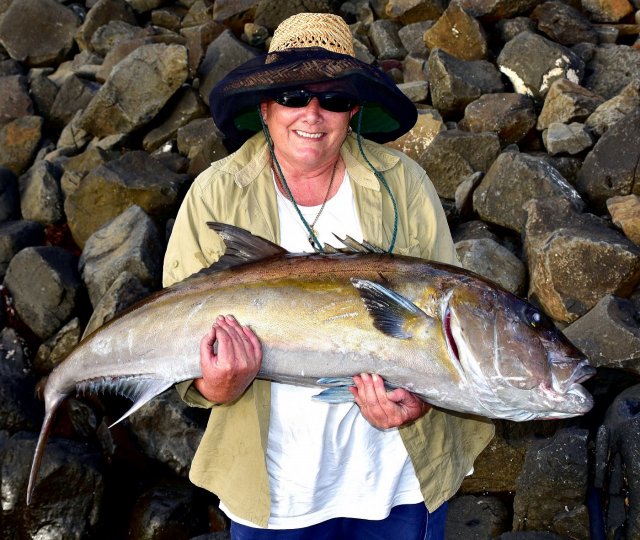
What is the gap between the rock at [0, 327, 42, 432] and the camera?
7.19 meters

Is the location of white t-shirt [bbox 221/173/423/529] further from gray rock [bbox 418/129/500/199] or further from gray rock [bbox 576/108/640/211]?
gray rock [bbox 418/129/500/199]

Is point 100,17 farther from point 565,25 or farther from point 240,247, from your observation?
point 240,247

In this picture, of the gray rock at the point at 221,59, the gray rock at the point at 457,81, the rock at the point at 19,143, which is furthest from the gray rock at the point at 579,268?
the rock at the point at 19,143

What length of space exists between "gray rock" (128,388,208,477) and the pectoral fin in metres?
4.58

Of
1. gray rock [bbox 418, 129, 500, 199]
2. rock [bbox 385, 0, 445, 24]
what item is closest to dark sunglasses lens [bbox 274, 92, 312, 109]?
gray rock [bbox 418, 129, 500, 199]

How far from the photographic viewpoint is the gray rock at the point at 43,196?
10.2 meters

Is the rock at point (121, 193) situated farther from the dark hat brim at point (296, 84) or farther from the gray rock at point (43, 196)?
the dark hat brim at point (296, 84)

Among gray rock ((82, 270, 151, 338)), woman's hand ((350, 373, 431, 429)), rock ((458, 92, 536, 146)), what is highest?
woman's hand ((350, 373, 431, 429))

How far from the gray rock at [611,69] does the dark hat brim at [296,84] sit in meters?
7.46

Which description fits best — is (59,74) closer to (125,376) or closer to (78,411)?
(78,411)

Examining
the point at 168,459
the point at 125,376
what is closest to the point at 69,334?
the point at 168,459

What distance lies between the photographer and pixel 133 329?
302 cm

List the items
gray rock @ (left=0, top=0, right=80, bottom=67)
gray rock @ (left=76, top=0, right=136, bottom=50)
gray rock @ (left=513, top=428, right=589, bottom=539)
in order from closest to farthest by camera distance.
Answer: gray rock @ (left=513, top=428, right=589, bottom=539), gray rock @ (left=76, top=0, right=136, bottom=50), gray rock @ (left=0, top=0, right=80, bottom=67)

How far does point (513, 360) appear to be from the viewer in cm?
262
